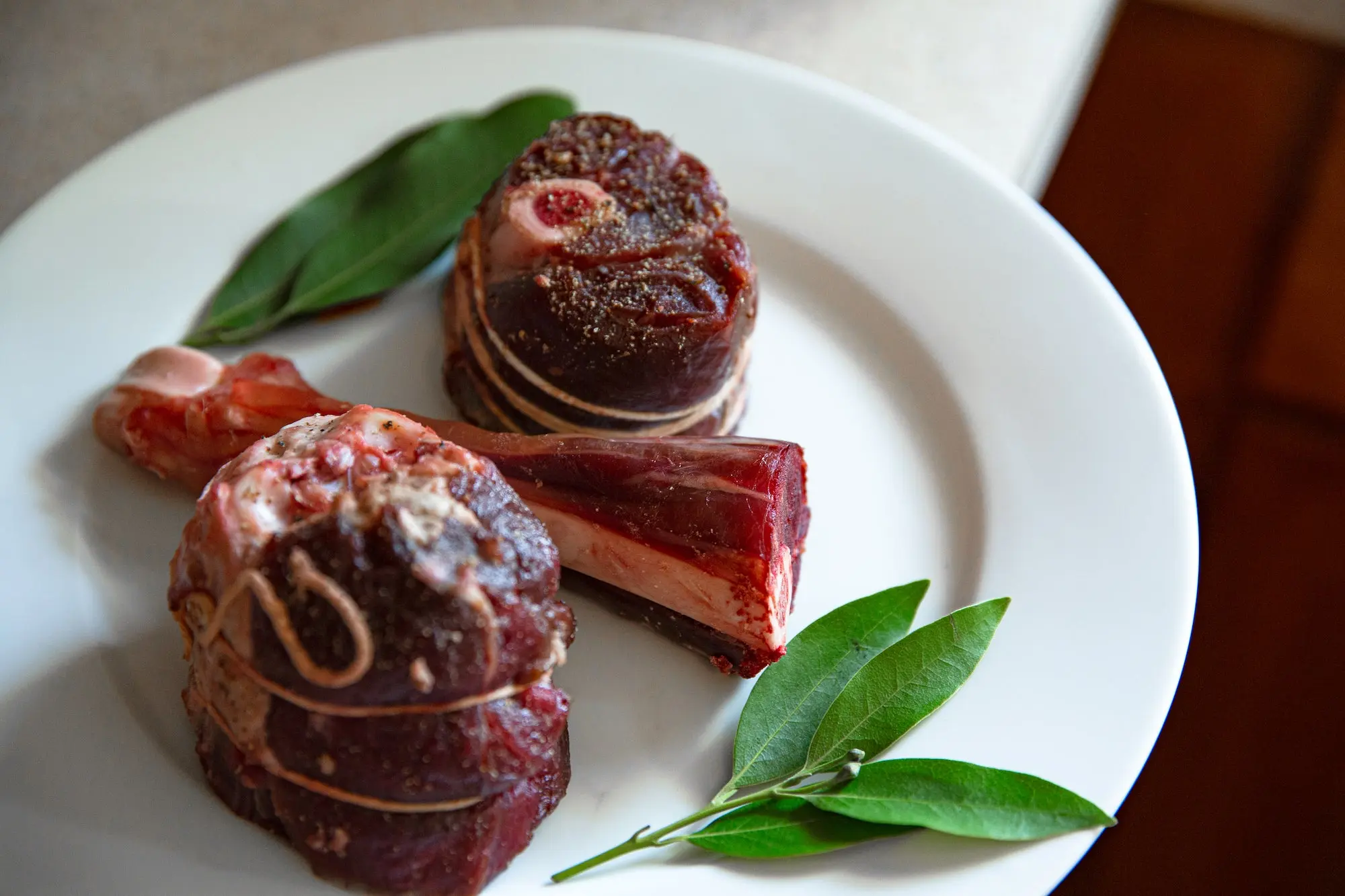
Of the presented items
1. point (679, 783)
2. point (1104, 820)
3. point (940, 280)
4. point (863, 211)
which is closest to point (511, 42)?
point (863, 211)

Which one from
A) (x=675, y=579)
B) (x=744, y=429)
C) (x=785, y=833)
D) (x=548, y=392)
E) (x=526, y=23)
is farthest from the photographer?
(x=526, y=23)

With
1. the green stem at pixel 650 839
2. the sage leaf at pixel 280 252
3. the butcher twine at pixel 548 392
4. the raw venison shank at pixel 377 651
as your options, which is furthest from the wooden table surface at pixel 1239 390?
the sage leaf at pixel 280 252

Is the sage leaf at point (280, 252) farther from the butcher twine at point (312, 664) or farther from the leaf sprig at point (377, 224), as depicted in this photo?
the butcher twine at point (312, 664)

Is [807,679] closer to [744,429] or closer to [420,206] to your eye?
[744,429]

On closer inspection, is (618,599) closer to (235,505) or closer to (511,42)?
(235,505)

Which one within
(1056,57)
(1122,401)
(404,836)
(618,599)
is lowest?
(404,836)

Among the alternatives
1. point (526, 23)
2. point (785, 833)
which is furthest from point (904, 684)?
point (526, 23)
